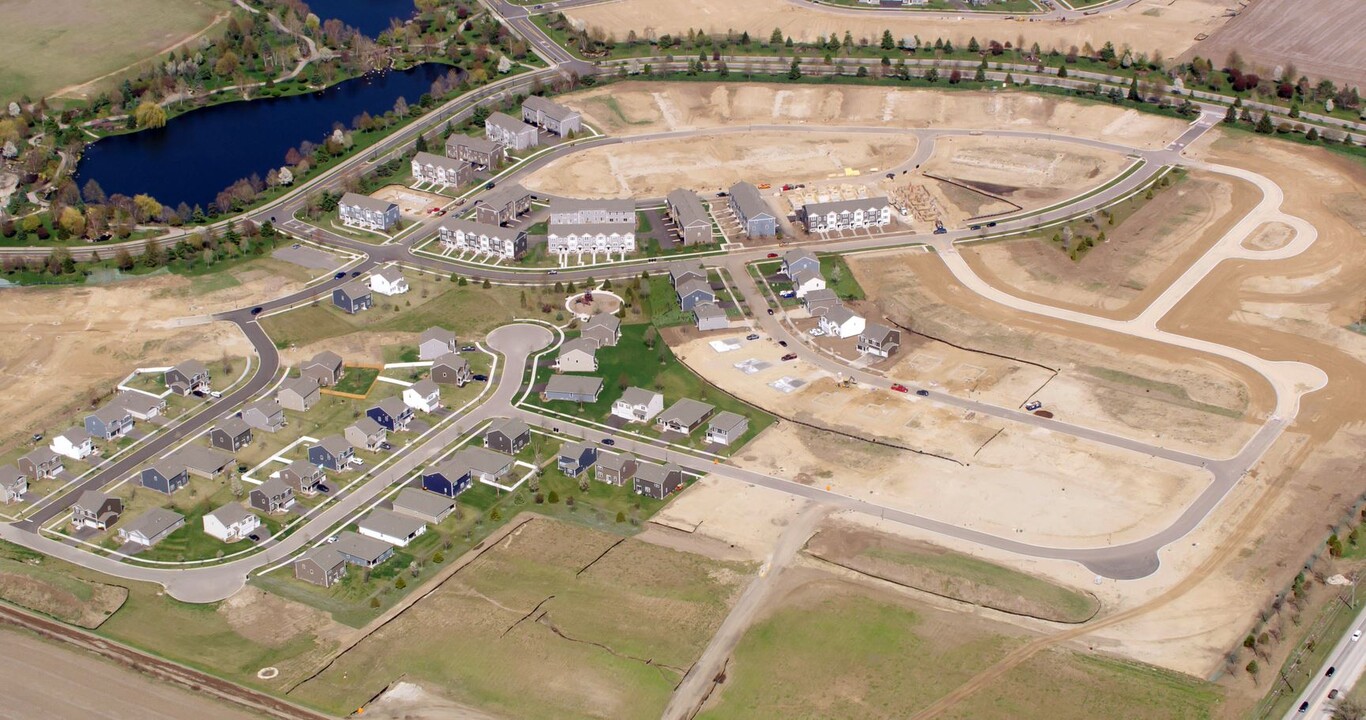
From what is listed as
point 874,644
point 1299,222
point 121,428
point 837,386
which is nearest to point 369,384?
point 121,428

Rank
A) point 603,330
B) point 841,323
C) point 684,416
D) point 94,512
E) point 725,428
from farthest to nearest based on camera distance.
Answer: point 841,323 < point 603,330 < point 684,416 < point 725,428 < point 94,512

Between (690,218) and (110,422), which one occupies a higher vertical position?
(690,218)

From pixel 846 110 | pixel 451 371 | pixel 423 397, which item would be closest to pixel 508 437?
pixel 423 397

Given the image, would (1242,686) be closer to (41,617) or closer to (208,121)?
(41,617)

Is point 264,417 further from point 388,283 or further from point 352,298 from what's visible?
point 388,283

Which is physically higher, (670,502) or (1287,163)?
(1287,163)

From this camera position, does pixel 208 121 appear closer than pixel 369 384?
No

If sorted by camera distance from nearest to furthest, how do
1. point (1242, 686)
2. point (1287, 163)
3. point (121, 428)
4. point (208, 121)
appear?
point (1242, 686)
point (121, 428)
point (1287, 163)
point (208, 121)

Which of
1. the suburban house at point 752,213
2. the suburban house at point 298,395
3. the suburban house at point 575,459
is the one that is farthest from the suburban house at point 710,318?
the suburban house at point 298,395
